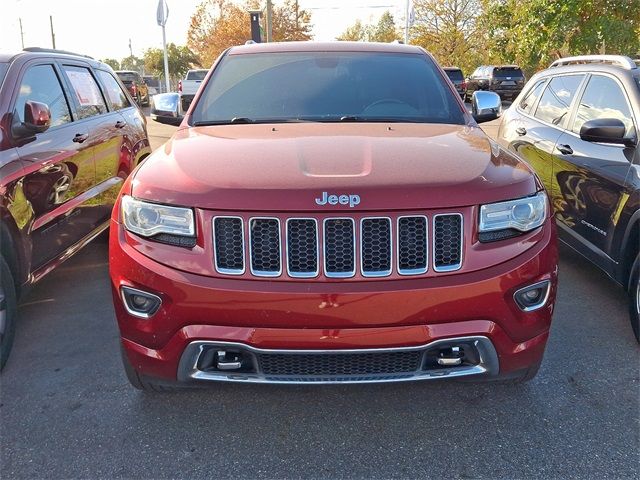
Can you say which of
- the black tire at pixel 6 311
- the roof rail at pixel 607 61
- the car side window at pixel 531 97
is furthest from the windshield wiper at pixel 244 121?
the car side window at pixel 531 97

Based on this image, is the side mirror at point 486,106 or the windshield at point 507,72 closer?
the side mirror at point 486,106

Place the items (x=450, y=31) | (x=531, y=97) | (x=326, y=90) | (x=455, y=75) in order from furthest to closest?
(x=450, y=31), (x=455, y=75), (x=531, y=97), (x=326, y=90)

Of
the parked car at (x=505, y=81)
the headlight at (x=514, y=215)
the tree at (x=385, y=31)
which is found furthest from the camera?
the tree at (x=385, y=31)

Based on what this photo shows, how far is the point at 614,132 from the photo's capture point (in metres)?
3.76

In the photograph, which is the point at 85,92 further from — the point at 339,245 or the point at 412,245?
the point at 412,245

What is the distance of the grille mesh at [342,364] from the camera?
2344 millimetres

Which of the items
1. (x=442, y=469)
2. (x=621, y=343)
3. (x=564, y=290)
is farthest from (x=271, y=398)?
(x=564, y=290)

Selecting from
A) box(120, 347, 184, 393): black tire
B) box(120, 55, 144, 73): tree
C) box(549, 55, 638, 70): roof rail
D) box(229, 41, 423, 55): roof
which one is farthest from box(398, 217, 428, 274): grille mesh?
box(120, 55, 144, 73): tree

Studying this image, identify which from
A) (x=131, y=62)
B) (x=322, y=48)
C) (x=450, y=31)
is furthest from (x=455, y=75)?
(x=131, y=62)

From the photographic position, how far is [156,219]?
2.37 meters

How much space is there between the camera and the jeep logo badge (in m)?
2.27

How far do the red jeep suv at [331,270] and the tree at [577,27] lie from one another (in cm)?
1416

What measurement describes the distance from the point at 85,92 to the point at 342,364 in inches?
152

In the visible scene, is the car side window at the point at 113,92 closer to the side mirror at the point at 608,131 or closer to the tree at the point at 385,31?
the side mirror at the point at 608,131
